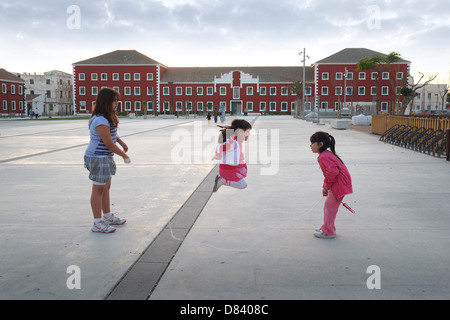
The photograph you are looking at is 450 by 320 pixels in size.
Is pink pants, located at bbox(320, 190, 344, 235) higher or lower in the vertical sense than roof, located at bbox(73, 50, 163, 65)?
lower

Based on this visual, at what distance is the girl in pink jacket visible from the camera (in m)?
4.15

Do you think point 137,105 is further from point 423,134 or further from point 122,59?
point 423,134

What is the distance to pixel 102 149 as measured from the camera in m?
4.30

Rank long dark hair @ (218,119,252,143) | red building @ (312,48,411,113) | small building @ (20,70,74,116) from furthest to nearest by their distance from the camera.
A: small building @ (20,70,74,116) < red building @ (312,48,411,113) < long dark hair @ (218,119,252,143)

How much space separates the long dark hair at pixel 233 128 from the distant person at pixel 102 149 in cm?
95

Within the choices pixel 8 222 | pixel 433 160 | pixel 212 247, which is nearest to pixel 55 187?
pixel 8 222

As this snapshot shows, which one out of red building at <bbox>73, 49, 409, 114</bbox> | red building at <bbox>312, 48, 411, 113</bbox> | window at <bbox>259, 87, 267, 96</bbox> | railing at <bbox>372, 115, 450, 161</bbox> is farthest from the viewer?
window at <bbox>259, 87, 267, 96</bbox>

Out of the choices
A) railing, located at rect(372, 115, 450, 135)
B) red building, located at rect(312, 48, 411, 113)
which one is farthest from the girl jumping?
red building, located at rect(312, 48, 411, 113)

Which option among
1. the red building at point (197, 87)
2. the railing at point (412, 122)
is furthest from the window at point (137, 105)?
the railing at point (412, 122)

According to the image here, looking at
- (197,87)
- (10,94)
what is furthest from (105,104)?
(197,87)

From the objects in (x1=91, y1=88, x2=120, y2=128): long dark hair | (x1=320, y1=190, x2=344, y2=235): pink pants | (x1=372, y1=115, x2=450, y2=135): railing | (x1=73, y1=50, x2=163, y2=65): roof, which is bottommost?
(x1=320, y1=190, x2=344, y2=235): pink pants

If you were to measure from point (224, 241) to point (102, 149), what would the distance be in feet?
4.97

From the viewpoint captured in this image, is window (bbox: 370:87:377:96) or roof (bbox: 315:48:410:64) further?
window (bbox: 370:87:377:96)

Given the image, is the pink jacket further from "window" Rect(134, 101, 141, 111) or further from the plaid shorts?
"window" Rect(134, 101, 141, 111)
